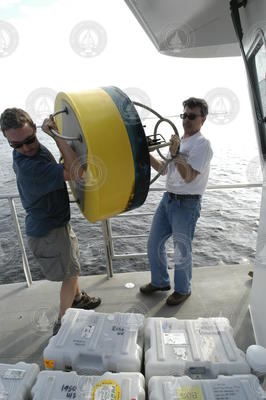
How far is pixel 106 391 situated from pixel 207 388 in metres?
0.50

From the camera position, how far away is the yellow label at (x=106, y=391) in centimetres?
139

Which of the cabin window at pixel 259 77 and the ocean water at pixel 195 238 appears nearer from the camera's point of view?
the cabin window at pixel 259 77

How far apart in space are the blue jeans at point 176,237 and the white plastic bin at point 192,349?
2.41 feet

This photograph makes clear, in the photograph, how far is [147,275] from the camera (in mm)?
3143

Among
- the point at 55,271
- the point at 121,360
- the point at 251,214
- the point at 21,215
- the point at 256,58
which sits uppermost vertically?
the point at 256,58

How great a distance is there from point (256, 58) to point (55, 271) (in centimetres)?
206

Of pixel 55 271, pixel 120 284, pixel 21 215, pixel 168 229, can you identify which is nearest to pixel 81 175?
pixel 55 271

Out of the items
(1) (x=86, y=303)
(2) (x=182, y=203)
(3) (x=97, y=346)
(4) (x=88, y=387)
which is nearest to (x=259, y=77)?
(2) (x=182, y=203)

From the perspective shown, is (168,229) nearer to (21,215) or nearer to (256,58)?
(256,58)

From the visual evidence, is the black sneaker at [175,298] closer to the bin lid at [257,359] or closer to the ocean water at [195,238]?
the bin lid at [257,359]

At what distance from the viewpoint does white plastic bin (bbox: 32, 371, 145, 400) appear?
1.40 metres

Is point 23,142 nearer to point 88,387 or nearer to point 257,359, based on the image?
point 88,387

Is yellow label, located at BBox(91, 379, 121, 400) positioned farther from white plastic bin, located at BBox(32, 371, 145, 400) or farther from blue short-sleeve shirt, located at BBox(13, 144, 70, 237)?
blue short-sleeve shirt, located at BBox(13, 144, 70, 237)

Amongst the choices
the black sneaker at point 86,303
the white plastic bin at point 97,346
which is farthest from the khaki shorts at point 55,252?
the black sneaker at point 86,303
